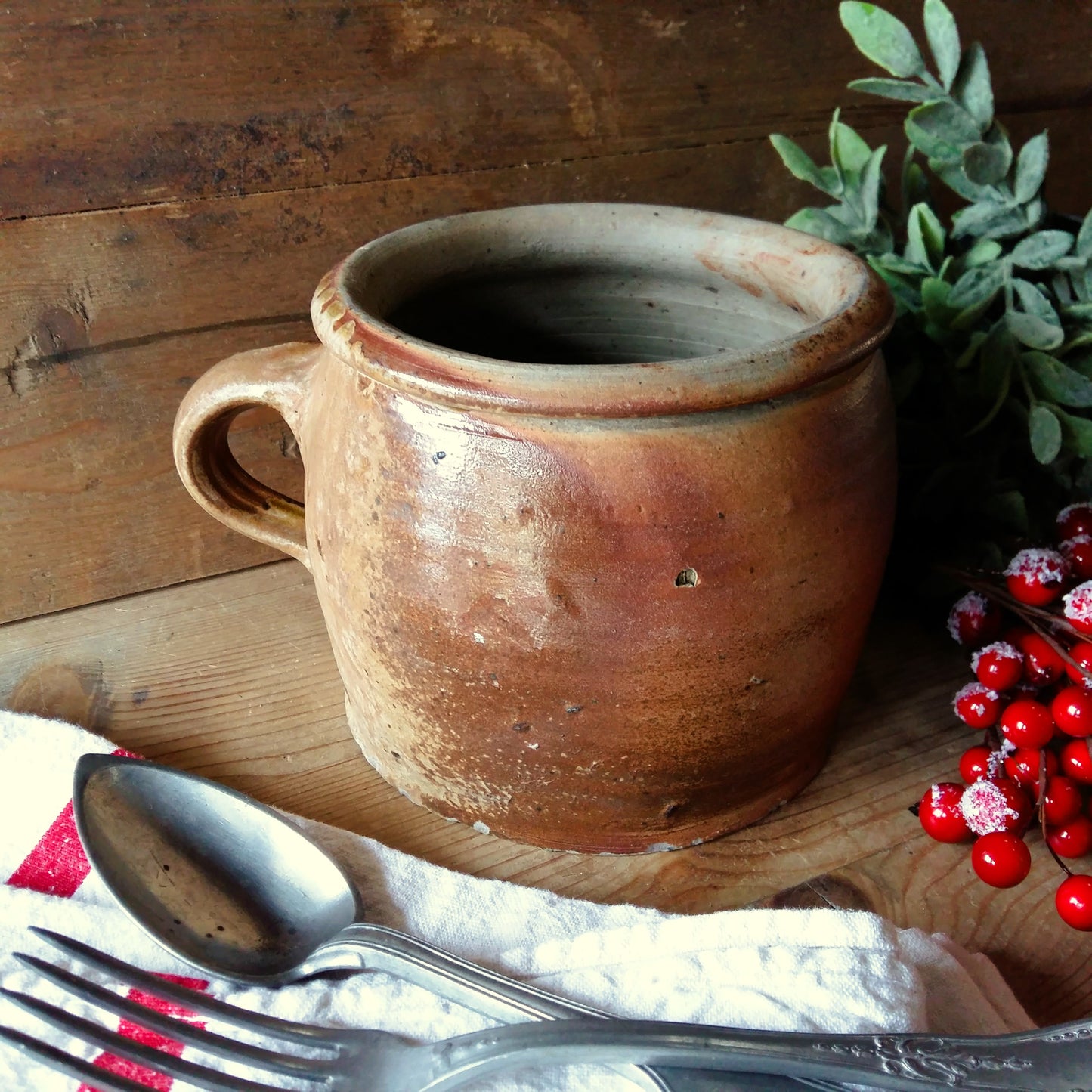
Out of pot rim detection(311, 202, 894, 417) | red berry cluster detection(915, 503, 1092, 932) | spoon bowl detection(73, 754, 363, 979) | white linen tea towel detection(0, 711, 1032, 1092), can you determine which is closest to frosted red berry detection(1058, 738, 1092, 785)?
red berry cluster detection(915, 503, 1092, 932)

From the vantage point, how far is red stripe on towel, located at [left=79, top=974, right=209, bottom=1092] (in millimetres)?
383

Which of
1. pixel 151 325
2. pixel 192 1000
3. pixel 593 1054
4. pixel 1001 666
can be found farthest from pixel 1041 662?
pixel 151 325

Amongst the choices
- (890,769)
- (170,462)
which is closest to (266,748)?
(170,462)

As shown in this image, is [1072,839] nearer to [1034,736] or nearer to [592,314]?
[1034,736]

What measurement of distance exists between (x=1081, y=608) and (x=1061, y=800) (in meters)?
0.09

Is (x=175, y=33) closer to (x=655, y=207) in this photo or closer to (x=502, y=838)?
(x=655, y=207)

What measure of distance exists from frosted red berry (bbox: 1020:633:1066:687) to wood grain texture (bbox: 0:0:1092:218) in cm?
39

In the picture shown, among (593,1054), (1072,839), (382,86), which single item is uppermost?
(382,86)

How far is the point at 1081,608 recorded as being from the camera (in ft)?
1.66

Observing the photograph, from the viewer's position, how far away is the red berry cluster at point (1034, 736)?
0.50 m

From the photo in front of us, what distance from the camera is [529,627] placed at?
42cm

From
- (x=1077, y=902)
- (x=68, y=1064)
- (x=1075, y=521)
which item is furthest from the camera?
(x=1075, y=521)

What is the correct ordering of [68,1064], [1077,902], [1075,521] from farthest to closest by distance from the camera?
[1075,521] < [1077,902] < [68,1064]

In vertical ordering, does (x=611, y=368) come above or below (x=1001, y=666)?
above
